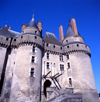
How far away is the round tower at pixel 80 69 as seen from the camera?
64.9 feet

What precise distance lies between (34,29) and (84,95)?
16357mm

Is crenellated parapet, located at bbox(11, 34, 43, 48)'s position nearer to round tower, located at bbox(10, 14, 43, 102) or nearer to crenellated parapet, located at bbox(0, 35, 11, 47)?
round tower, located at bbox(10, 14, 43, 102)

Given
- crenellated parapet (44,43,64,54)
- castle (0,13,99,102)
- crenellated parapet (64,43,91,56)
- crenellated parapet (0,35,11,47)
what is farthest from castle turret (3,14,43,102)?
crenellated parapet (64,43,91,56)

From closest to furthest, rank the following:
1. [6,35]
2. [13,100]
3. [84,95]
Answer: [13,100]
[84,95]
[6,35]

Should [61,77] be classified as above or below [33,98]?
above

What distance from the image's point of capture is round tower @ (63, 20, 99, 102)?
19.8 meters

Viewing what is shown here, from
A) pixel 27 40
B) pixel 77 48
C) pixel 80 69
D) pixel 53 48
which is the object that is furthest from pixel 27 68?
pixel 77 48

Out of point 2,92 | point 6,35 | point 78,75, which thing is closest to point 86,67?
point 78,75

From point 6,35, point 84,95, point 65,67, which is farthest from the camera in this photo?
point 65,67

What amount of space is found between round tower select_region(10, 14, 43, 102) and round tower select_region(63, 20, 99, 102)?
275 inches

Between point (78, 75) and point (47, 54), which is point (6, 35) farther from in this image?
point (78, 75)

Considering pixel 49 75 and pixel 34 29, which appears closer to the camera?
pixel 49 75

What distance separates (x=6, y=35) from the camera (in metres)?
21.8

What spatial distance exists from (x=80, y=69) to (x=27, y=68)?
35.2 ft
